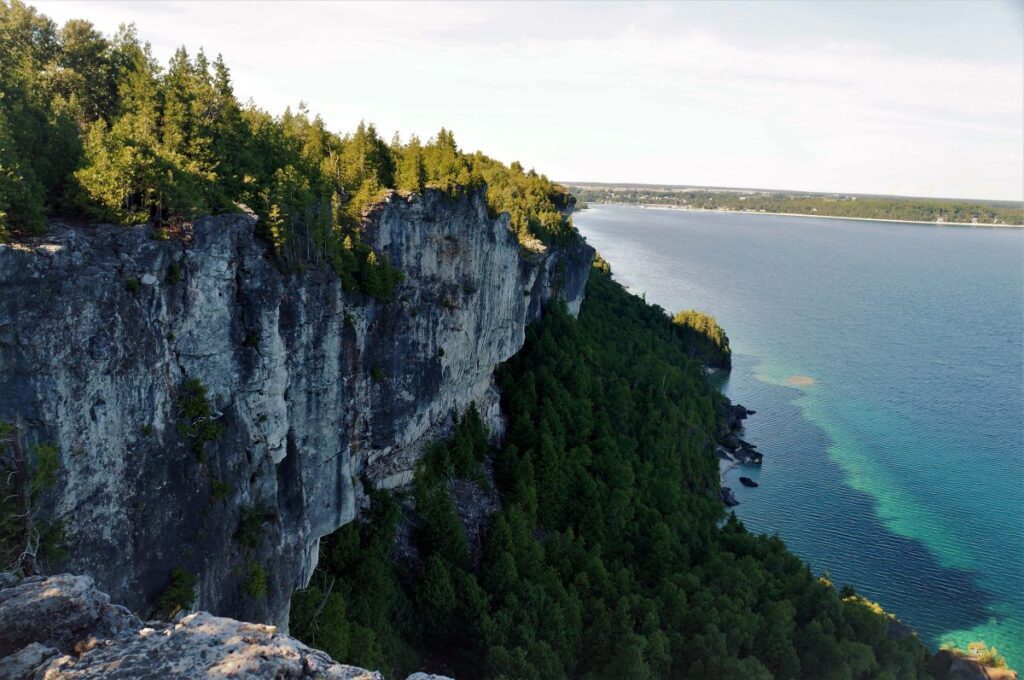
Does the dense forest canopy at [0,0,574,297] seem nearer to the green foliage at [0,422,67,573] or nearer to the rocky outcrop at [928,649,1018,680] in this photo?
the green foliage at [0,422,67,573]

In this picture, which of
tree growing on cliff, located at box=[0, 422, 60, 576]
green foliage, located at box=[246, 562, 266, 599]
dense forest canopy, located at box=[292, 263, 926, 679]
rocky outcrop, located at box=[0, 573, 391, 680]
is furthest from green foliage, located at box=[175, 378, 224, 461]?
dense forest canopy, located at box=[292, 263, 926, 679]

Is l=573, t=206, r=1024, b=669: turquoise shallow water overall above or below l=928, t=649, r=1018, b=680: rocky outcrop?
above

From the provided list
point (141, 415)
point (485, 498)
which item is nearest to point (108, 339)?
point (141, 415)

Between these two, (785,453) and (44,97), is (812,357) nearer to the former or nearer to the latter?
(785,453)

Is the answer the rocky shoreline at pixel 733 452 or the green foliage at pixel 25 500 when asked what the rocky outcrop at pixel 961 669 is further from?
the green foliage at pixel 25 500

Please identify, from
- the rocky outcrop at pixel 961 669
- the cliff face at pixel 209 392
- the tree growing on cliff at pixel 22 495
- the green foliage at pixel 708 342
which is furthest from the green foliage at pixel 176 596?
the green foliage at pixel 708 342
